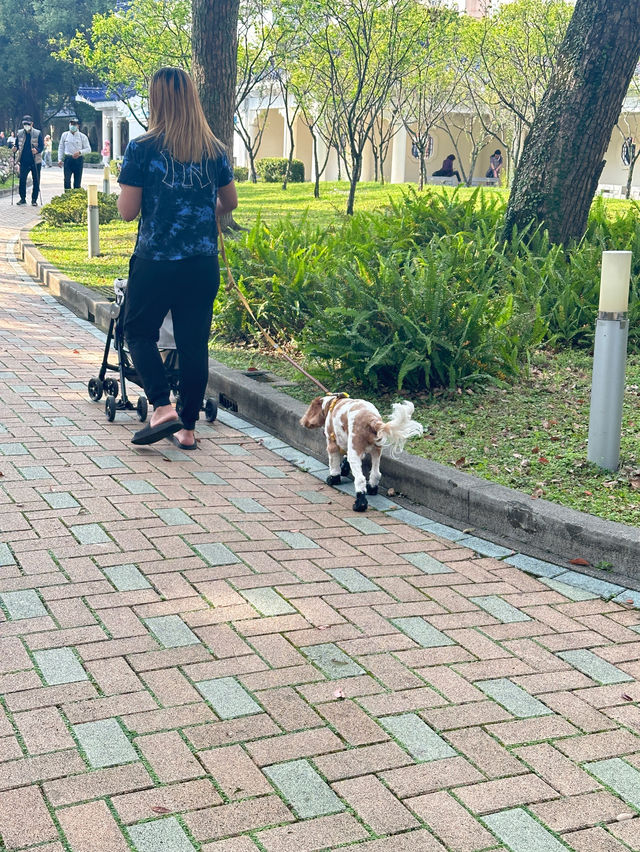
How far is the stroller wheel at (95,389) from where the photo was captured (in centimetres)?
746

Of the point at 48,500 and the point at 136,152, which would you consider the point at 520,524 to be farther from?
the point at 136,152

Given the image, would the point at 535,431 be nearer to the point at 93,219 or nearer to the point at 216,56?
the point at 216,56

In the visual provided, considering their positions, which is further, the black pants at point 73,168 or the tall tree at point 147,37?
the tall tree at point 147,37

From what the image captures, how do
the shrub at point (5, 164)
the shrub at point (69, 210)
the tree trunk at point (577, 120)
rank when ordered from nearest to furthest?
the tree trunk at point (577, 120) → the shrub at point (69, 210) → the shrub at point (5, 164)

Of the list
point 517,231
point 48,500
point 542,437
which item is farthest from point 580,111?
point 48,500

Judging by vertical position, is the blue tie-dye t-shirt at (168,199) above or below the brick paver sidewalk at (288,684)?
above

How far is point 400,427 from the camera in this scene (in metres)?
5.37

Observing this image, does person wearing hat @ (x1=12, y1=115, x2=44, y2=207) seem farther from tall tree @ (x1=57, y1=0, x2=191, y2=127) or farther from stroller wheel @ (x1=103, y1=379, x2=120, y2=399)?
stroller wheel @ (x1=103, y1=379, x2=120, y2=399)

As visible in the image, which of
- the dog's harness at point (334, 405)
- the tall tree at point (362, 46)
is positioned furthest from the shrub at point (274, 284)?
the tall tree at point (362, 46)

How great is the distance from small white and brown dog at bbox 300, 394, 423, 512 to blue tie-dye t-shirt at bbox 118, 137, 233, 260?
1.20 metres

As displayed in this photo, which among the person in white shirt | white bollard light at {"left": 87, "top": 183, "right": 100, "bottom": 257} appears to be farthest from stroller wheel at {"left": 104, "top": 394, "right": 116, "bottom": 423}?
the person in white shirt

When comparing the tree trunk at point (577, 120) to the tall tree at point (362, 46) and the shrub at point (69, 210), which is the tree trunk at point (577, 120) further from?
the shrub at point (69, 210)

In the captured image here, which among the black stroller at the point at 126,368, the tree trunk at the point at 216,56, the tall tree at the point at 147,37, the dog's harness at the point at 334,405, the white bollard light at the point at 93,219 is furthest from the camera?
the tall tree at the point at 147,37

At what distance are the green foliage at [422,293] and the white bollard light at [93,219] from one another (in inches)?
219
